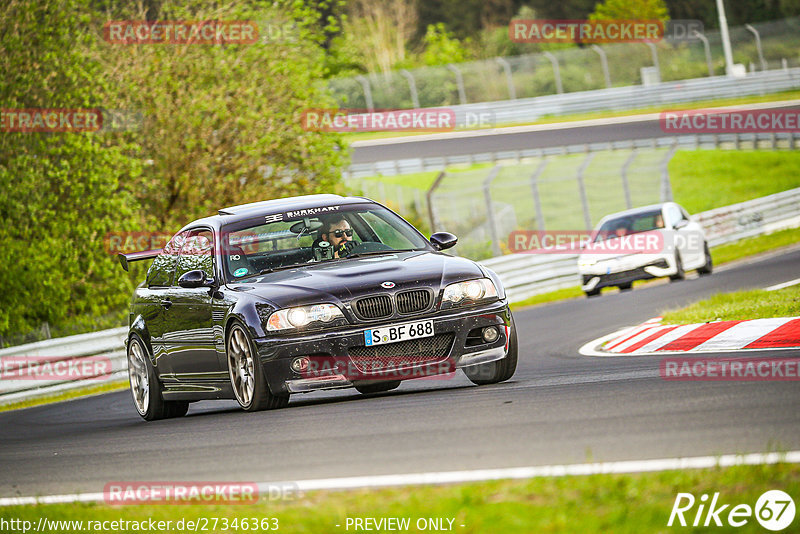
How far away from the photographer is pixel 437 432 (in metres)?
6.78

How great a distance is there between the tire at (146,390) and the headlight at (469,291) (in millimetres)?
3040

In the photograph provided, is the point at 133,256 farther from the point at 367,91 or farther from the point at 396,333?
the point at 367,91

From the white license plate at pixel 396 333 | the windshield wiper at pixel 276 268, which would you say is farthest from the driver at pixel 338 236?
the white license plate at pixel 396 333

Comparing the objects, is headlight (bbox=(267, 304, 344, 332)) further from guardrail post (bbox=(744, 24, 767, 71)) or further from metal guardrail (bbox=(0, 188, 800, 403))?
guardrail post (bbox=(744, 24, 767, 71))

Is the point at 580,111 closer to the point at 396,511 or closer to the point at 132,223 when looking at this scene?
the point at 132,223

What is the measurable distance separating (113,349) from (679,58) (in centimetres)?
3805

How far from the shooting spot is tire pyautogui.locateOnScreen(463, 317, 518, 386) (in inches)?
370

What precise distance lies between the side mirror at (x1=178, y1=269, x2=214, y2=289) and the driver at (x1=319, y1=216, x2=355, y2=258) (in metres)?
0.96

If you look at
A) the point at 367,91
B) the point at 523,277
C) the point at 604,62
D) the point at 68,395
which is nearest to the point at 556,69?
the point at 604,62

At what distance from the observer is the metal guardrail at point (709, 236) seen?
24.1m

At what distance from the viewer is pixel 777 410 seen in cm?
622

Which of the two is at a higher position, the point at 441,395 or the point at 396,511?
the point at 396,511

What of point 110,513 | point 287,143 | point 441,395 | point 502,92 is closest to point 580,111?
point 502,92

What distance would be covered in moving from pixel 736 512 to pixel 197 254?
6.64 metres
